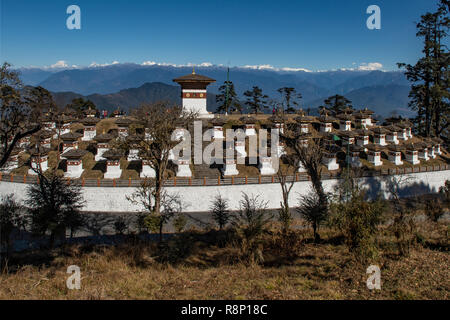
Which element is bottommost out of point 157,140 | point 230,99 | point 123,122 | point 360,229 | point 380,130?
point 360,229

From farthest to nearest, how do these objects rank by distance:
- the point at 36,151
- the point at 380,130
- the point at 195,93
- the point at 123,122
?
1. the point at 195,93
2. the point at 380,130
3. the point at 123,122
4. the point at 36,151

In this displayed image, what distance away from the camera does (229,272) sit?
9.22m

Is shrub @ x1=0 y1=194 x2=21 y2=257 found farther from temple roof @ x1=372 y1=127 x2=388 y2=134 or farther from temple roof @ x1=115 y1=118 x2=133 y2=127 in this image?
temple roof @ x1=372 y1=127 x2=388 y2=134

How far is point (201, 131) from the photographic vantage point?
95.3ft

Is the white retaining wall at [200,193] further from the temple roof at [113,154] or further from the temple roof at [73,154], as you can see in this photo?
the temple roof at [73,154]

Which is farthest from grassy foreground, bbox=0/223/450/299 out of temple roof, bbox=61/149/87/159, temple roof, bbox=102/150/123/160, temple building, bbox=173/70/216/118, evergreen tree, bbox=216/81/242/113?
evergreen tree, bbox=216/81/242/113

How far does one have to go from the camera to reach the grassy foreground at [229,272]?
7.57 m

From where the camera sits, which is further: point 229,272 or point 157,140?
point 157,140

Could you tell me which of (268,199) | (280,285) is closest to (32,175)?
(268,199)

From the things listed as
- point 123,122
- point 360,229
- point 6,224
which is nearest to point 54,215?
point 6,224

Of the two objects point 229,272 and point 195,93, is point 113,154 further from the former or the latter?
point 229,272

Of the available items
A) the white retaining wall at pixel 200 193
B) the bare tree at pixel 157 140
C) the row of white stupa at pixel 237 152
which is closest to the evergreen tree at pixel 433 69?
the row of white stupa at pixel 237 152
